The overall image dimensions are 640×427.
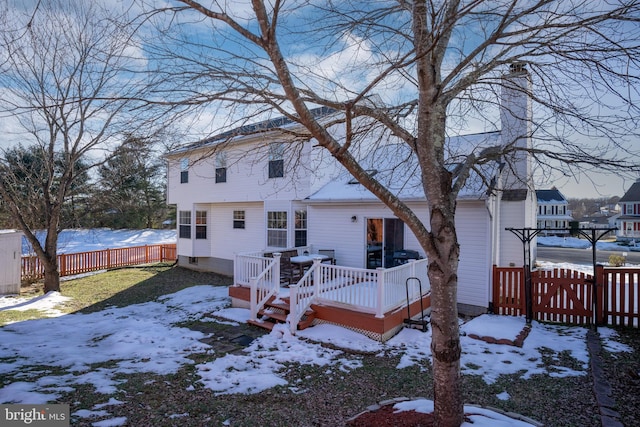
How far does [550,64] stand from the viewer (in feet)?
13.1

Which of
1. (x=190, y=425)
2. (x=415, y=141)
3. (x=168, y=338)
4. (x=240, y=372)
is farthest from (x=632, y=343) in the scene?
(x=168, y=338)

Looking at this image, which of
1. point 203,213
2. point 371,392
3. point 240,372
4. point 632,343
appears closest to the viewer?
point 371,392

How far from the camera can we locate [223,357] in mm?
6016

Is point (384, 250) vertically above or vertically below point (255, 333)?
above

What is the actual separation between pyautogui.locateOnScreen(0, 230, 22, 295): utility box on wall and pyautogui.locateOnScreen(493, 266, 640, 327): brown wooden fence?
14907 millimetres

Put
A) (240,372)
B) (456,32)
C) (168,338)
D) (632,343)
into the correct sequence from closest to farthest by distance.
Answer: (456,32), (240,372), (632,343), (168,338)

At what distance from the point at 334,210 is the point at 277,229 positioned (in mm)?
2565

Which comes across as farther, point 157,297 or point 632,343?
point 157,297

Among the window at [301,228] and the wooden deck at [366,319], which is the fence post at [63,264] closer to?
the window at [301,228]

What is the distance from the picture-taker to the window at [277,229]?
12.7m

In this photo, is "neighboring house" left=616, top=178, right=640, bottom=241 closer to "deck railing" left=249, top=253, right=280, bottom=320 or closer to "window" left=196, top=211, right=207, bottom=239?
"window" left=196, top=211, right=207, bottom=239

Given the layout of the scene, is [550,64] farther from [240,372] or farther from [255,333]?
[255,333]

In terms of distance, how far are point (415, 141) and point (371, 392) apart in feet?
11.0

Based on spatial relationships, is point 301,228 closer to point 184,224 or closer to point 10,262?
point 184,224
